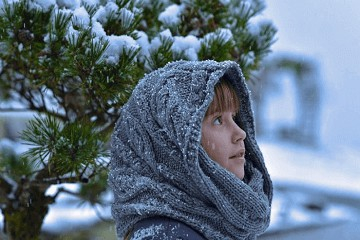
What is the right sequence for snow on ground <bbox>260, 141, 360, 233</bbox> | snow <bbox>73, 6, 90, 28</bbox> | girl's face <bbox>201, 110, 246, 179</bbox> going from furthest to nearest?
snow on ground <bbox>260, 141, 360, 233</bbox> → snow <bbox>73, 6, 90, 28</bbox> → girl's face <bbox>201, 110, 246, 179</bbox>

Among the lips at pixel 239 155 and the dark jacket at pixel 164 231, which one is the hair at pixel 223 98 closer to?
the lips at pixel 239 155

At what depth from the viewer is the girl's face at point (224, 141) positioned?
121 centimetres

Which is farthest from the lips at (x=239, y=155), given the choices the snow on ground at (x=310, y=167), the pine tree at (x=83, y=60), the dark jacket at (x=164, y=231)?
the snow on ground at (x=310, y=167)

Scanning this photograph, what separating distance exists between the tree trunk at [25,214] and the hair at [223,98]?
27.8 inches

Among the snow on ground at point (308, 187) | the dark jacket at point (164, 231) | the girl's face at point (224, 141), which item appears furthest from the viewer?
the snow on ground at point (308, 187)

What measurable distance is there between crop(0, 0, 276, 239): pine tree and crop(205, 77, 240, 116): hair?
242mm

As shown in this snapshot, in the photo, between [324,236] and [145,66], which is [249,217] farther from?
[324,236]

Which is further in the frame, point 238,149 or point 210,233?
point 238,149

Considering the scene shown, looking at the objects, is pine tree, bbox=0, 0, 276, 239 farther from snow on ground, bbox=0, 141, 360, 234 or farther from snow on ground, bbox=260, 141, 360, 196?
snow on ground, bbox=260, 141, 360, 196

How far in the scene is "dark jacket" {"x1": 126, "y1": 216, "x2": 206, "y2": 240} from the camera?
1.11m

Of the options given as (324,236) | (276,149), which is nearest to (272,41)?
(324,236)

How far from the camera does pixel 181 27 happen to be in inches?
67.5

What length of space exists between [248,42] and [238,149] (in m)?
0.59

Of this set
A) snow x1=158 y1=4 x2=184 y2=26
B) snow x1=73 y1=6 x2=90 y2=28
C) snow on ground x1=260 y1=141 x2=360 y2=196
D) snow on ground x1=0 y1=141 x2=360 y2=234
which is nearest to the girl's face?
snow x1=73 y1=6 x2=90 y2=28
